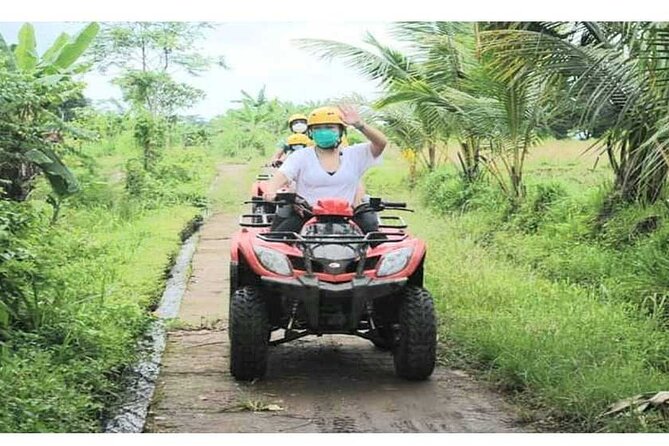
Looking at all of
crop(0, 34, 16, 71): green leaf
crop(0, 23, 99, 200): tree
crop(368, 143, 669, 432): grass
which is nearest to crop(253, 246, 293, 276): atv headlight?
crop(368, 143, 669, 432): grass

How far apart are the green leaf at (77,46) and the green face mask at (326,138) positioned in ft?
3.84

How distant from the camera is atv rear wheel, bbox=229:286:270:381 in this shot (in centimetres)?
423

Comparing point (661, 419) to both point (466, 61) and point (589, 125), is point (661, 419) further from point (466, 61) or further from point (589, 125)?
point (466, 61)

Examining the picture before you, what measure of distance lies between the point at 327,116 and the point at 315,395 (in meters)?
1.09

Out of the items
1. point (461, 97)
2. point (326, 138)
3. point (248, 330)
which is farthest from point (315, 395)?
point (461, 97)

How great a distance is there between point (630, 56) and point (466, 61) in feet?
→ 5.89

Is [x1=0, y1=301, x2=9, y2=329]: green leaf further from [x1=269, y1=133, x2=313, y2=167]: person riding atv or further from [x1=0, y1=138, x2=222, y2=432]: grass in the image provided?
[x1=269, y1=133, x2=313, y2=167]: person riding atv

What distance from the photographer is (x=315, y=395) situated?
4281 mm

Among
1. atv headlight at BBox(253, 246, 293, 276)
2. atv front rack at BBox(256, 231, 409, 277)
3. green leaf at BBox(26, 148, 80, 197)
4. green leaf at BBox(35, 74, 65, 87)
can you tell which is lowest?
atv headlight at BBox(253, 246, 293, 276)

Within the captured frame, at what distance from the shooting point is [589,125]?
18.6 feet

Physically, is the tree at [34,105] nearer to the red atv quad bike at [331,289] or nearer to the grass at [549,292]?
the red atv quad bike at [331,289]

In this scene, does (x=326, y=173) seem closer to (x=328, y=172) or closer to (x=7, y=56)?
(x=328, y=172)

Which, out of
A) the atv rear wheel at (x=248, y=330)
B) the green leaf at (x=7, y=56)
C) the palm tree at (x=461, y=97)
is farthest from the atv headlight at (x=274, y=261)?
the palm tree at (x=461, y=97)

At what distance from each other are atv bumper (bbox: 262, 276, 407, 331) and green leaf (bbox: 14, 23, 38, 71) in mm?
1590
